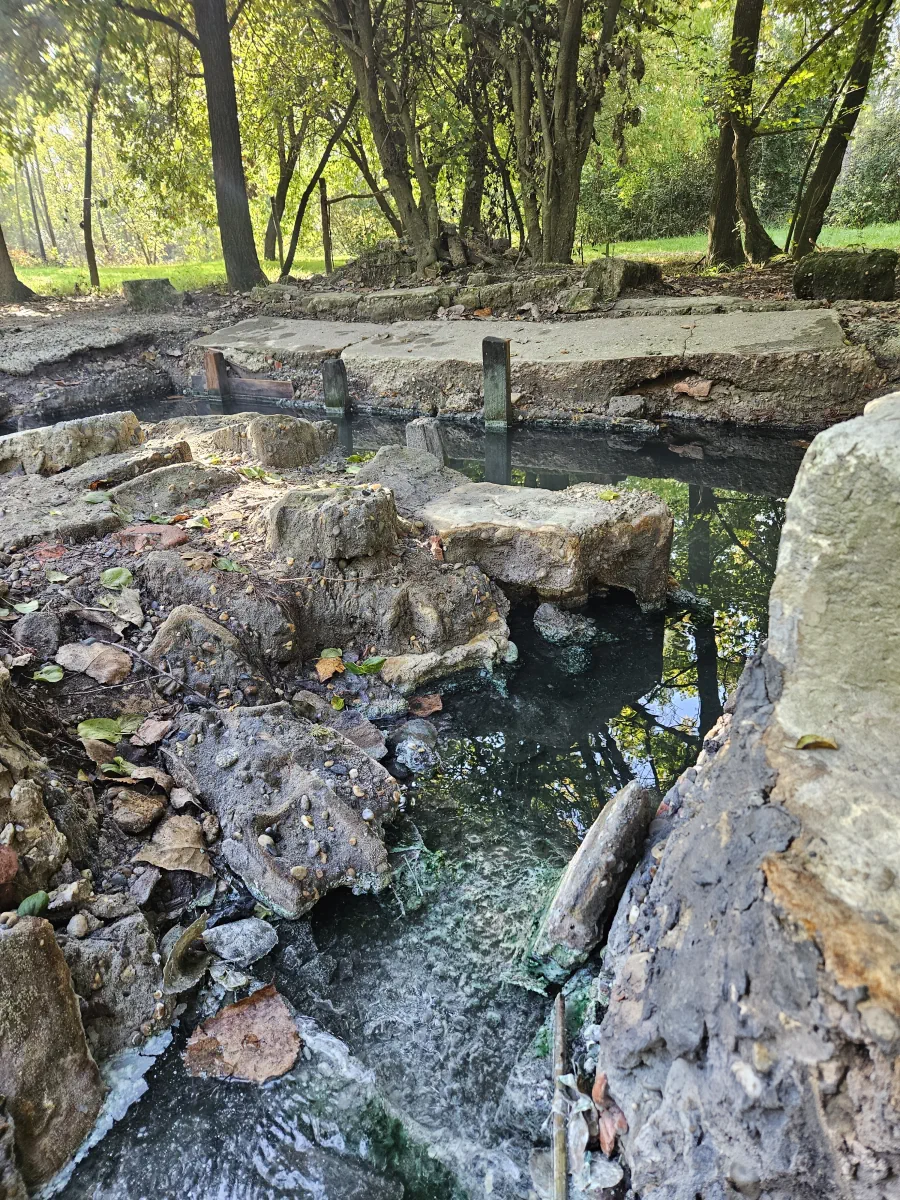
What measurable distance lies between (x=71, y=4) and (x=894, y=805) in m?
14.5

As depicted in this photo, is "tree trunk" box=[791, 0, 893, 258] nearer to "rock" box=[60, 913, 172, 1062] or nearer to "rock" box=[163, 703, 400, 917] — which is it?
"rock" box=[163, 703, 400, 917]

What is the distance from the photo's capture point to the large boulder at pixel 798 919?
132 cm

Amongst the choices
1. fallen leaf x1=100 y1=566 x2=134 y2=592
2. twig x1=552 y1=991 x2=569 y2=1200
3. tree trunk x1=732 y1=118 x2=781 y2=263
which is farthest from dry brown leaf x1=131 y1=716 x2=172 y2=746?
tree trunk x1=732 y1=118 x2=781 y2=263

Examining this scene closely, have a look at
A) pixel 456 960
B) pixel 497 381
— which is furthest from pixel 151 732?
pixel 497 381

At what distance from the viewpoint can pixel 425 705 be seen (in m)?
3.86

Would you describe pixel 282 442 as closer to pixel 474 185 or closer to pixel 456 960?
pixel 456 960

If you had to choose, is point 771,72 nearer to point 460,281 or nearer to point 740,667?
point 460,281

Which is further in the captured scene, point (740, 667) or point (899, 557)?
point (740, 667)

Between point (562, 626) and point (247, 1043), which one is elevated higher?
point (562, 626)

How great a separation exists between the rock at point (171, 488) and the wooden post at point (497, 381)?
12.4ft

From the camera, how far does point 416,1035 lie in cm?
229

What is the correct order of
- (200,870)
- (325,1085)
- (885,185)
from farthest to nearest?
1. (885,185)
2. (200,870)
3. (325,1085)

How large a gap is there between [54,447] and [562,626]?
3908 millimetres

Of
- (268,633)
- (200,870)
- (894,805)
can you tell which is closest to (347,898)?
(200,870)
